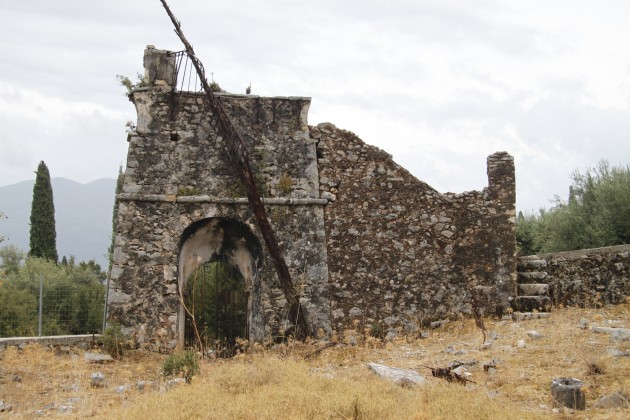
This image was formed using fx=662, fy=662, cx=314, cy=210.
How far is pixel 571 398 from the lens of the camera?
7.23m

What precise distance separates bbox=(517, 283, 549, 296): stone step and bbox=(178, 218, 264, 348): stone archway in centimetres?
562

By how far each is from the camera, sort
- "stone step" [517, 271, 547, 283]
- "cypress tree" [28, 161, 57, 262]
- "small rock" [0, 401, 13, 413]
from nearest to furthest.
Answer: "small rock" [0, 401, 13, 413] < "stone step" [517, 271, 547, 283] < "cypress tree" [28, 161, 57, 262]

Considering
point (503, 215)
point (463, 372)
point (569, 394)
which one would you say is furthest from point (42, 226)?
point (569, 394)

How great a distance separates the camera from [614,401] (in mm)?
7117

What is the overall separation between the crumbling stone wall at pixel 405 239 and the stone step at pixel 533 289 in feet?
1.11

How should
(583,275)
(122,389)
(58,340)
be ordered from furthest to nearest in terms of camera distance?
(583,275) < (58,340) < (122,389)

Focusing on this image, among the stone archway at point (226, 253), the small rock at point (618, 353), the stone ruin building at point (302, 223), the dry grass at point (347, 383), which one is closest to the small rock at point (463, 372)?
the dry grass at point (347, 383)

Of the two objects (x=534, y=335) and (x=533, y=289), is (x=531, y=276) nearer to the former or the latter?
(x=533, y=289)

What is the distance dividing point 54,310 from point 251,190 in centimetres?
1322

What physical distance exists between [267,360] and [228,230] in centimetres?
501

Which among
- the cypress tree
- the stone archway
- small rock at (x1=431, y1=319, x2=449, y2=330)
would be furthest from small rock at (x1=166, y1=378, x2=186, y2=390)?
the cypress tree

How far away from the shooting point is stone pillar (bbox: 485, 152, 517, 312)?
14086 millimetres

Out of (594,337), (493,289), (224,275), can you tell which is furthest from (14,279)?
(594,337)

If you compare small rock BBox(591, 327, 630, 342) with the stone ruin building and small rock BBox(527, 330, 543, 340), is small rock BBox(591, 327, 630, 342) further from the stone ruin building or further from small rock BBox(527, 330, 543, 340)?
the stone ruin building
